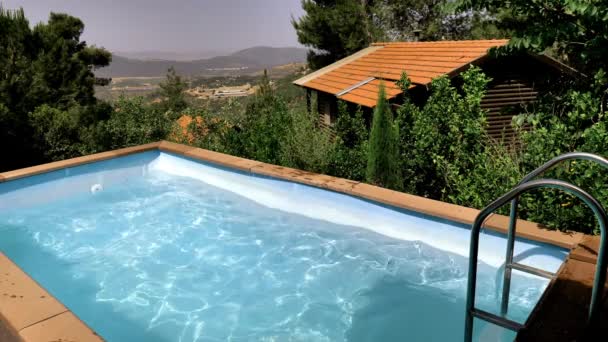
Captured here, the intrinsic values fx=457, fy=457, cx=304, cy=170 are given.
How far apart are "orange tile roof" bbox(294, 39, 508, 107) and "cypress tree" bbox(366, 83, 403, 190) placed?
16.2 ft

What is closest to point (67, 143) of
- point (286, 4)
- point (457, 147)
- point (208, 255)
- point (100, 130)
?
point (100, 130)

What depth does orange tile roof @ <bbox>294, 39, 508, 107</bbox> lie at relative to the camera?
519 inches

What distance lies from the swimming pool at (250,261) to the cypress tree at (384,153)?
85 cm

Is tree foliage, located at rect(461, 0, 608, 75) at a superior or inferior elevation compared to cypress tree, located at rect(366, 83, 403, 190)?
superior

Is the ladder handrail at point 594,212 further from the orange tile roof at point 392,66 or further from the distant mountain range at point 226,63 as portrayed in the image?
the distant mountain range at point 226,63

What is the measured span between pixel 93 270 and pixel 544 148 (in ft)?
18.1

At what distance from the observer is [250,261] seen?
574 centimetres

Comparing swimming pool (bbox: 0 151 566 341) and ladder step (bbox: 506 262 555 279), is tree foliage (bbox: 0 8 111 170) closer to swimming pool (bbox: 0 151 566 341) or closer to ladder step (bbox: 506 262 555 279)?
swimming pool (bbox: 0 151 566 341)

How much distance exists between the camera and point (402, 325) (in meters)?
4.41

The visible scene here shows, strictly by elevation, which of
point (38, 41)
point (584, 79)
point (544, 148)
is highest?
point (38, 41)

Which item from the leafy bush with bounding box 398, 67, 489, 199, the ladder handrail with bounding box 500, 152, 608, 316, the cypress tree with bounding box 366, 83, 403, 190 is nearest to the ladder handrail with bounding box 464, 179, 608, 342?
the ladder handrail with bounding box 500, 152, 608, 316

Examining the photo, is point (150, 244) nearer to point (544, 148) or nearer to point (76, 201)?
point (76, 201)

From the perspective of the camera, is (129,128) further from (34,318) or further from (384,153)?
(34,318)

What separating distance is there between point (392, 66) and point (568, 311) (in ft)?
45.1
